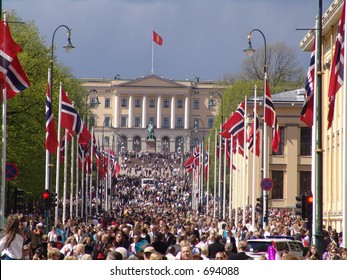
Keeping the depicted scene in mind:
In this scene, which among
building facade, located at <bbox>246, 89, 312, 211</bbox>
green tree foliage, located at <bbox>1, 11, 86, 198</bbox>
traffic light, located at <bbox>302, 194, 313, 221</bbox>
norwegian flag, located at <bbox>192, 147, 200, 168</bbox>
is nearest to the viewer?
traffic light, located at <bbox>302, 194, 313, 221</bbox>

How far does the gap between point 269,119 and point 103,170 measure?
3343cm

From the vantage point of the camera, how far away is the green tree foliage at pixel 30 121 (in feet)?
166

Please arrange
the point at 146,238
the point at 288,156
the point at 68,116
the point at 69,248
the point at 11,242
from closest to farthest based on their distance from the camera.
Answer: the point at 11,242, the point at 69,248, the point at 146,238, the point at 68,116, the point at 288,156

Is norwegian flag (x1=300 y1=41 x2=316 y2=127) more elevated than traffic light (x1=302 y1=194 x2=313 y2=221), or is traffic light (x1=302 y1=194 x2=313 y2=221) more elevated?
norwegian flag (x1=300 y1=41 x2=316 y2=127)

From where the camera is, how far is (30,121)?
168ft

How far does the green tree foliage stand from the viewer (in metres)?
50.5

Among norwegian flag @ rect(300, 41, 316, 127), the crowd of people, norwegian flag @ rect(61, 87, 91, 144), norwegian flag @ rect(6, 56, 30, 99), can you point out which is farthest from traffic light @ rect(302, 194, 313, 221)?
norwegian flag @ rect(61, 87, 91, 144)

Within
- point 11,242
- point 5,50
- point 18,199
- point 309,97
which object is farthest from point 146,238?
point 11,242

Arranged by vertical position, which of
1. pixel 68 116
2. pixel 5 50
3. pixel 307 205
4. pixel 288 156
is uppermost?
pixel 288 156

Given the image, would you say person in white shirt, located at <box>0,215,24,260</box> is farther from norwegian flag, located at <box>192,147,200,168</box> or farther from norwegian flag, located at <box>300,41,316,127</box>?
norwegian flag, located at <box>192,147,200,168</box>

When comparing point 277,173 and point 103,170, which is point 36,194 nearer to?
point 103,170

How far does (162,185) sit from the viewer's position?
123 meters

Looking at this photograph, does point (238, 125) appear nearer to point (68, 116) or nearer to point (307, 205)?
point (68, 116)
